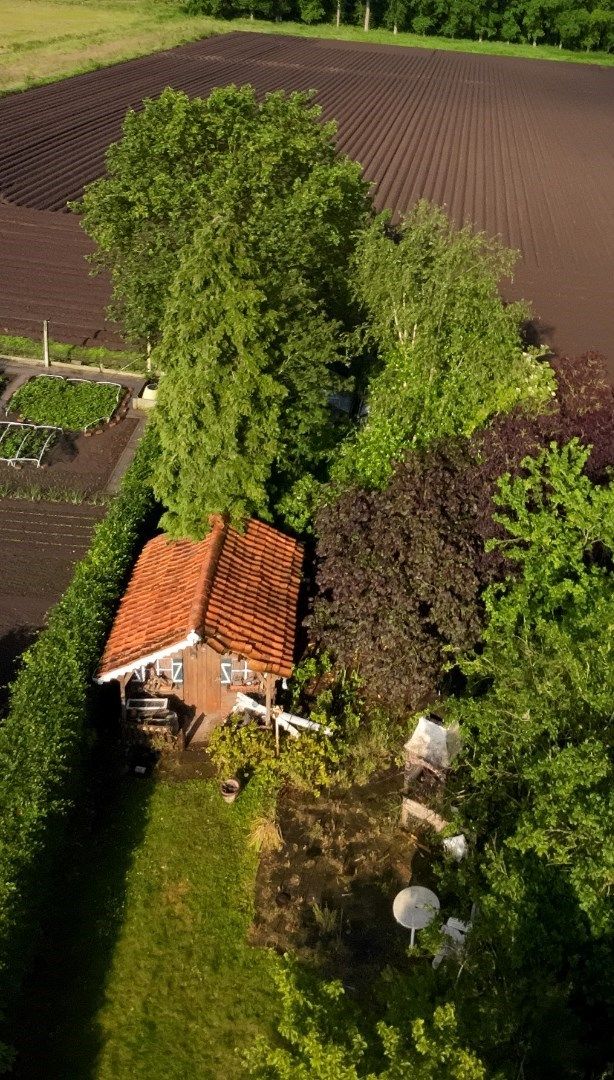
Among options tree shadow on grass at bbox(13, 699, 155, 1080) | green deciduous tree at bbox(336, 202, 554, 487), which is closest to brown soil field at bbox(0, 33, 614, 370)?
green deciduous tree at bbox(336, 202, 554, 487)

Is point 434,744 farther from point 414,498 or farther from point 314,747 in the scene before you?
point 414,498

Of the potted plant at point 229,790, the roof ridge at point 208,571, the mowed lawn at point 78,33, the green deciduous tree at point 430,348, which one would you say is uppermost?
the mowed lawn at point 78,33

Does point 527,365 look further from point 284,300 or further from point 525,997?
point 525,997

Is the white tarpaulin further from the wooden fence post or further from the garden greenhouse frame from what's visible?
the wooden fence post

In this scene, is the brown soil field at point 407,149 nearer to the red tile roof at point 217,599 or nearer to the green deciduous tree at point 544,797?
the green deciduous tree at point 544,797

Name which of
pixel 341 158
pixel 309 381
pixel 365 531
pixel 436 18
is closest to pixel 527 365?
pixel 309 381

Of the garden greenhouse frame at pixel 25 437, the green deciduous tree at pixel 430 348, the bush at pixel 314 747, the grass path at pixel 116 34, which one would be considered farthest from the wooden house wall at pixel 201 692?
the grass path at pixel 116 34
